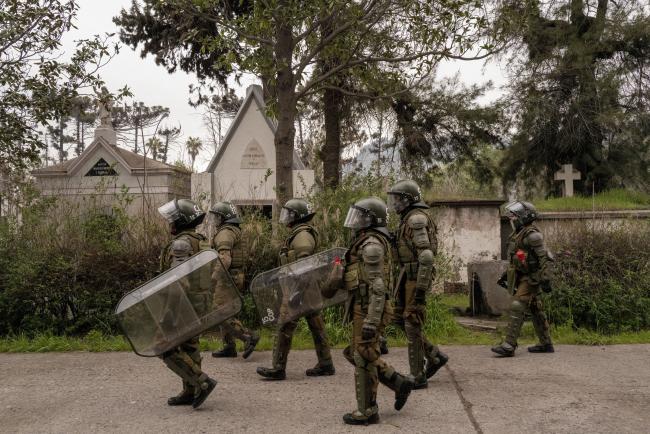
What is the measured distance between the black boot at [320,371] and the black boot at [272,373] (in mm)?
301

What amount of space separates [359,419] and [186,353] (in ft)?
5.11

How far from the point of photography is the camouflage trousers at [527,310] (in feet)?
23.4

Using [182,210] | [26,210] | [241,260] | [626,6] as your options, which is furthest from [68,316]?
[626,6]

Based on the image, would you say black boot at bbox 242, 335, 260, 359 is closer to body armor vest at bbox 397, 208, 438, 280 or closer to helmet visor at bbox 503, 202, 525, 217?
body armor vest at bbox 397, 208, 438, 280

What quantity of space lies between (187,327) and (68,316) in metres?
3.88

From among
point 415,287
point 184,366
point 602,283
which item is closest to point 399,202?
point 415,287

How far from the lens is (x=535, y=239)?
23.2 ft

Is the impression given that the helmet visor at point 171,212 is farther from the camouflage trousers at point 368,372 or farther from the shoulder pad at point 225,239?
the camouflage trousers at point 368,372

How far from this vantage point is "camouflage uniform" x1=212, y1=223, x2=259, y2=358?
6934 millimetres

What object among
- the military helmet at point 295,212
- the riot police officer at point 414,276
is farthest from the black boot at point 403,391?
the military helmet at point 295,212

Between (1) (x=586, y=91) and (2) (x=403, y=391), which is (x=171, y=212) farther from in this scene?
(1) (x=586, y=91)

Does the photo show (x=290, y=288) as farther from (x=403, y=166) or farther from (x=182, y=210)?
(x=403, y=166)

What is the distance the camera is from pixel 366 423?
4.79 metres

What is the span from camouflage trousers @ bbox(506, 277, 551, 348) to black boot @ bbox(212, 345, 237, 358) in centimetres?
316
